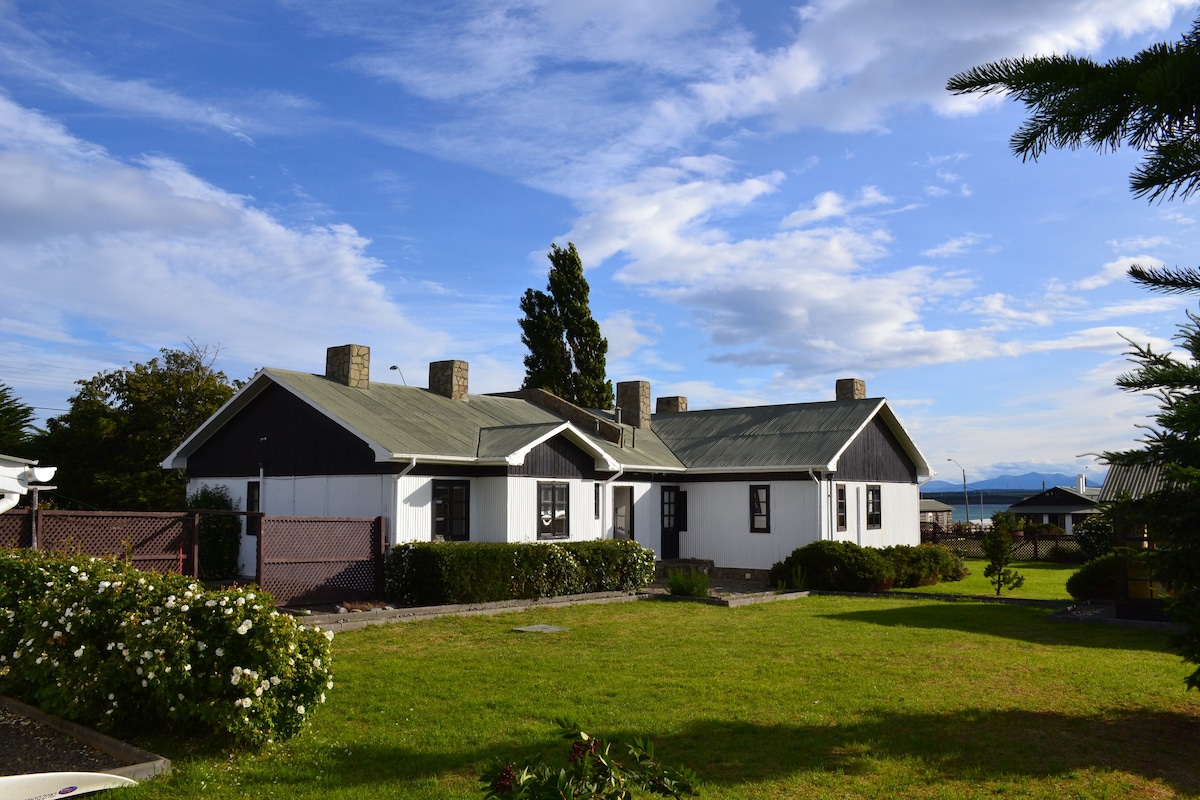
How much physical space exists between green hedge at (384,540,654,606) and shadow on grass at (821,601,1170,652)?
5709 mm

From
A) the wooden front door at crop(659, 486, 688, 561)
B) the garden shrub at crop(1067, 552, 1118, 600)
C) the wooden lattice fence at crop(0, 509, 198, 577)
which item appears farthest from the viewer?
the wooden front door at crop(659, 486, 688, 561)

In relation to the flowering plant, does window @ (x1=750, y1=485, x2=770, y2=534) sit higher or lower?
higher

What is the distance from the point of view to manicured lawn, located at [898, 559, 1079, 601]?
23562mm

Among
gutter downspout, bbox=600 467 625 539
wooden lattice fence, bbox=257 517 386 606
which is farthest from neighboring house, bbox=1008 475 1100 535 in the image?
wooden lattice fence, bbox=257 517 386 606

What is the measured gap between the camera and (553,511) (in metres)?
22.6

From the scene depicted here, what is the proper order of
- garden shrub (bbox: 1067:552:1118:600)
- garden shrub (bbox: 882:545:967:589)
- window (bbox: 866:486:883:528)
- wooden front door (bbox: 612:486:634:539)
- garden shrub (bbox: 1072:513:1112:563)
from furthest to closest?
garden shrub (bbox: 1072:513:1112:563)
window (bbox: 866:486:883:528)
wooden front door (bbox: 612:486:634:539)
garden shrub (bbox: 882:545:967:589)
garden shrub (bbox: 1067:552:1118:600)

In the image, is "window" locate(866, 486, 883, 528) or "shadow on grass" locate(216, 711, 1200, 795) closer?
"shadow on grass" locate(216, 711, 1200, 795)

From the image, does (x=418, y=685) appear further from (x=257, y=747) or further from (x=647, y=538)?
(x=647, y=538)

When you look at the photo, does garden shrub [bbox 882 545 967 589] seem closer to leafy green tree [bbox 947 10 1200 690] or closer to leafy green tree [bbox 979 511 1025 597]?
leafy green tree [bbox 979 511 1025 597]

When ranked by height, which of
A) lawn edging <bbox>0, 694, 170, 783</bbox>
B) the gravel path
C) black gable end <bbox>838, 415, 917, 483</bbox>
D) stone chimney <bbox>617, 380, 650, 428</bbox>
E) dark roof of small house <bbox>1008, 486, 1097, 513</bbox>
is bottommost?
the gravel path

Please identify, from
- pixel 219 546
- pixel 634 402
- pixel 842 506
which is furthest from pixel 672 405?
pixel 219 546

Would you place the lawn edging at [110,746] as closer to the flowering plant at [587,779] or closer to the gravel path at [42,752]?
the gravel path at [42,752]

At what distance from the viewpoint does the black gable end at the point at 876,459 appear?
2714 centimetres

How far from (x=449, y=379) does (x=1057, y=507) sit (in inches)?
1679
